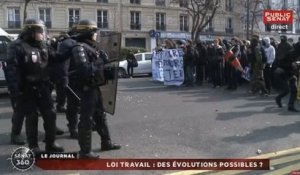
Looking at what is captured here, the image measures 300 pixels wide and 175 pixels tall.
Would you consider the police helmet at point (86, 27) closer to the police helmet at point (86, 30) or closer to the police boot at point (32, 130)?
the police helmet at point (86, 30)

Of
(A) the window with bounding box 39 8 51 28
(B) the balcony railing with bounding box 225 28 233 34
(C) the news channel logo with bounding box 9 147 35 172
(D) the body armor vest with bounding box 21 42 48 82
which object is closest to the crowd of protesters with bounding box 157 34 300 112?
(D) the body armor vest with bounding box 21 42 48 82

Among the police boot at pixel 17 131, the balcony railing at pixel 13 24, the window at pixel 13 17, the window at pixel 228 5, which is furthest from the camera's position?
the window at pixel 228 5

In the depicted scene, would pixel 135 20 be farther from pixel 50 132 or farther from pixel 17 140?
pixel 50 132

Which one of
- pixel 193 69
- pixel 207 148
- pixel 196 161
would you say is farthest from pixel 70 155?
pixel 193 69

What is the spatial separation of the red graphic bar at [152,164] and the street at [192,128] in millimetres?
171

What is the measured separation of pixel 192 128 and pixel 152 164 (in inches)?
107

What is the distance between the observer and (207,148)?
7.59 m

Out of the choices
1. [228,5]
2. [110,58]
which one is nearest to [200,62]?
[110,58]

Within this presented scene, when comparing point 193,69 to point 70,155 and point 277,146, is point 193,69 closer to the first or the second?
point 277,146

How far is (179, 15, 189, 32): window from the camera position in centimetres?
5812

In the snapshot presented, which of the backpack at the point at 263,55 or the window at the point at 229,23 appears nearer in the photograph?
the backpack at the point at 263,55

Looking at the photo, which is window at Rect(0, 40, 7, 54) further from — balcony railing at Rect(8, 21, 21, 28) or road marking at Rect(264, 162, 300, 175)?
balcony railing at Rect(8, 21, 21, 28)

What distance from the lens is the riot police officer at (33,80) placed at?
6.63 m

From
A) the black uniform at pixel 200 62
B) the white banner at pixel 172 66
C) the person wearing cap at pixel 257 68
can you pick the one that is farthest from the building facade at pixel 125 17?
the person wearing cap at pixel 257 68
